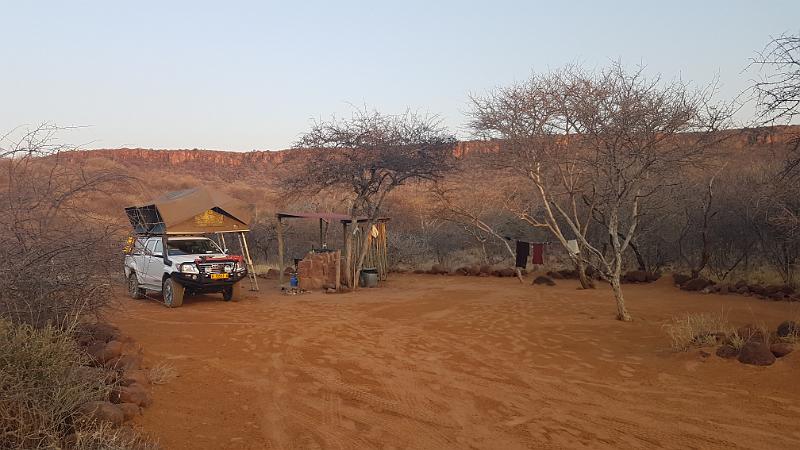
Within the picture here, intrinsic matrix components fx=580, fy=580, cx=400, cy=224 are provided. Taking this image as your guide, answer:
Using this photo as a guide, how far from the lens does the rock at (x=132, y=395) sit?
5551 mm

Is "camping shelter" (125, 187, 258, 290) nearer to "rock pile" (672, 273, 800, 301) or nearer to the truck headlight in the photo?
the truck headlight

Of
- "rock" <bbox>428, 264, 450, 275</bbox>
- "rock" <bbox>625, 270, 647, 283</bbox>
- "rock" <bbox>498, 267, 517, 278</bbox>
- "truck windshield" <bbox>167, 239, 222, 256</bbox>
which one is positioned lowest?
"rock" <bbox>428, 264, 450, 275</bbox>

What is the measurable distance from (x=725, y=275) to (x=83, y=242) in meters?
16.8

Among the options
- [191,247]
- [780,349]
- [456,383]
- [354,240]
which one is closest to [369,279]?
[354,240]

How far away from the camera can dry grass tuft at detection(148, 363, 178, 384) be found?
6.87 meters

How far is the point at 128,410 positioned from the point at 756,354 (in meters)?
7.24

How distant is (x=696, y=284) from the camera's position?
15969 mm

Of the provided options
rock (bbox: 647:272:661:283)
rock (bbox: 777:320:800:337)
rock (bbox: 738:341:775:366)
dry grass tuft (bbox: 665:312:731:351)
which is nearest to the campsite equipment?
rock (bbox: 647:272:661:283)

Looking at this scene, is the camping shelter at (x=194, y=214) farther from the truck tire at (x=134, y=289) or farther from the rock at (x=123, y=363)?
the rock at (x=123, y=363)

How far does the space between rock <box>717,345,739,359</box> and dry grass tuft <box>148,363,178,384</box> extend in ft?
23.4

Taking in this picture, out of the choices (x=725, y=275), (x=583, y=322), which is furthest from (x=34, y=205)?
(x=725, y=275)

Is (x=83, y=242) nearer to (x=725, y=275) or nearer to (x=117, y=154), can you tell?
(x=725, y=275)

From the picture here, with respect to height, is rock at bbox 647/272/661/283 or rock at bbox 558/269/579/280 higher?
rock at bbox 647/272/661/283

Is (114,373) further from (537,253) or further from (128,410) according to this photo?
(537,253)
